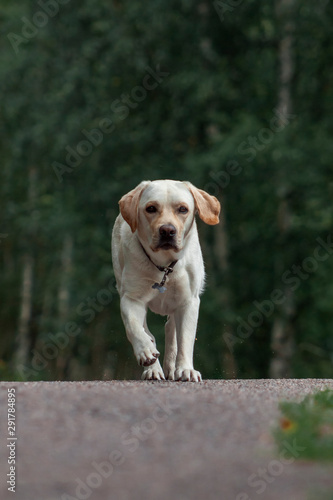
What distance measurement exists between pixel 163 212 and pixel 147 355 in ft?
3.91

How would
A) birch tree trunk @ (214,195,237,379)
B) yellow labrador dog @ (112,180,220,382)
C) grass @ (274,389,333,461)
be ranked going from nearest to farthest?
grass @ (274,389,333,461) < yellow labrador dog @ (112,180,220,382) < birch tree trunk @ (214,195,237,379)

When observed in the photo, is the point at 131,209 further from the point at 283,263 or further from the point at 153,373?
the point at 283,263

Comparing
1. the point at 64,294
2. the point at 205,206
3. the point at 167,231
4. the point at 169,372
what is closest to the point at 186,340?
the point at 169,372

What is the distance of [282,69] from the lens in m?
17.7

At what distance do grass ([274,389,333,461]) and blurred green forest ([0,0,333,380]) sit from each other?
11463mm

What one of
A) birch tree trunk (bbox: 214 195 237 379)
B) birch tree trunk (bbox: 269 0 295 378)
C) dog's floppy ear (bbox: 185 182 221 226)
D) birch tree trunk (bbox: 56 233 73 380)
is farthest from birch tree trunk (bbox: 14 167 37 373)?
dog's floppy ear (bbox: 185 182 221 226)

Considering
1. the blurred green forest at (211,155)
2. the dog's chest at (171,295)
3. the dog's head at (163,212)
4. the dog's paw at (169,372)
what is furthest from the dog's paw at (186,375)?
the blurred green forest at (211,155)

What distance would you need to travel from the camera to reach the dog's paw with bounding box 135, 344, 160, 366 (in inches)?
264

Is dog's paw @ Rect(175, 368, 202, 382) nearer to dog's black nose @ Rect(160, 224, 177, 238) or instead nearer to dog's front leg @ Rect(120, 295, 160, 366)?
dog's front leg @ Rect(120, 295, 160, 366)

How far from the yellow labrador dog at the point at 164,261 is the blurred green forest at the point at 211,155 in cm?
842

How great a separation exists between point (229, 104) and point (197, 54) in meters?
1.24

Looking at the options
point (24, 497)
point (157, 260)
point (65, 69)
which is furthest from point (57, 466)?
point (65, 69)

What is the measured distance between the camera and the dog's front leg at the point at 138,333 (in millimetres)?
6734

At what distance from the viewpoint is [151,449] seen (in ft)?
12.3
